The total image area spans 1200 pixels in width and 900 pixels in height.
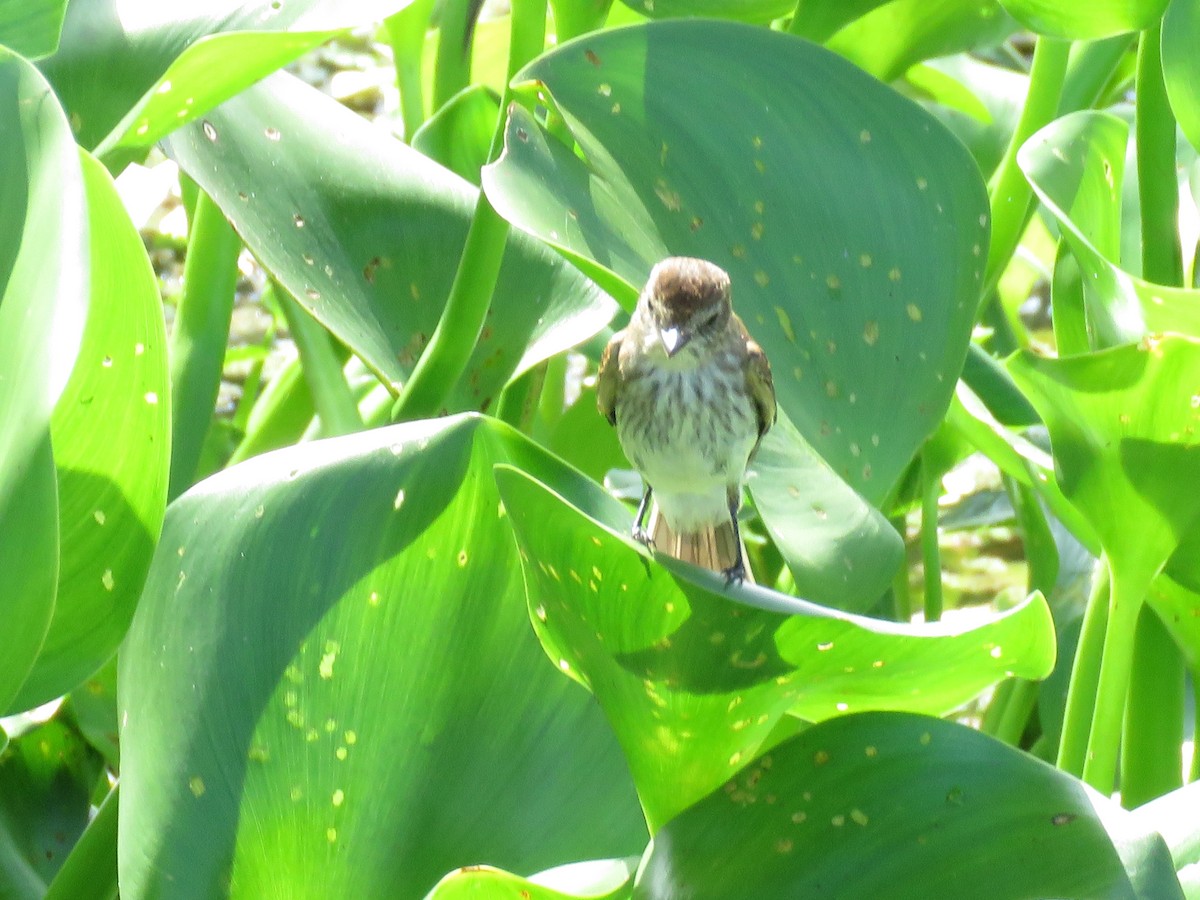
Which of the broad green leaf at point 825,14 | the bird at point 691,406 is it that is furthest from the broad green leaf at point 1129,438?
the broad green leaf at point 825,14

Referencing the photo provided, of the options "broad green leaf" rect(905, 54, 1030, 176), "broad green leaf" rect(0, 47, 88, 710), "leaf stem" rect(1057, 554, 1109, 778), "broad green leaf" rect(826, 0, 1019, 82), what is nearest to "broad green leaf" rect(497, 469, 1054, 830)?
"broad green leaf" rect(0, 47, 88, 710)

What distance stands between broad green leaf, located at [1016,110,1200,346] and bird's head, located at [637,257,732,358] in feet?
1.03

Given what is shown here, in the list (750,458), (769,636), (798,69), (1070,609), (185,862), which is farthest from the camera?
(1070,609)

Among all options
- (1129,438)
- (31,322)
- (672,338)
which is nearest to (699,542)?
(672,338)

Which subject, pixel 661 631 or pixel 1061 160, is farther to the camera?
pixel 1061 160

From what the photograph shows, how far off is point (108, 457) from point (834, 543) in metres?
0.57

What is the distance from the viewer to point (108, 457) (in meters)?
1.04

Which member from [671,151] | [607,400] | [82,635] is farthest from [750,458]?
[82,635]

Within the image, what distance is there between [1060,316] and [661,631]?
887 millimetres

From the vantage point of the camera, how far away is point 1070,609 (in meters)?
2.19

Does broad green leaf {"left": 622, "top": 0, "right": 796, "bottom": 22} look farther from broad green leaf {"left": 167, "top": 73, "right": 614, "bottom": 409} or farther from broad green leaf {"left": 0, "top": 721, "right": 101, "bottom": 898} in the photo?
broad green leaf {"left": 0, "top": 721, "right": 101, "bottom": 898}

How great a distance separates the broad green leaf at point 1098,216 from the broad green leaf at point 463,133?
0.66m

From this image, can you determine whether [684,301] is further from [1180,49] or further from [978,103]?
[978,103]

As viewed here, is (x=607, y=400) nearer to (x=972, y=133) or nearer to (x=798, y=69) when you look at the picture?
(x=798, y=69)
